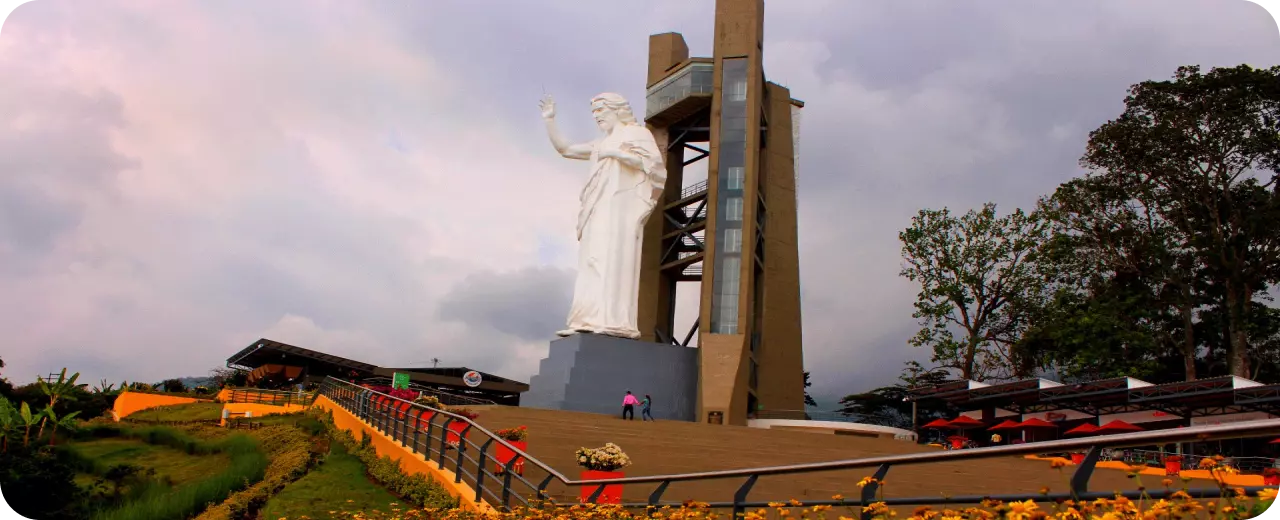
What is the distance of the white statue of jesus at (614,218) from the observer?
2328 centimetres

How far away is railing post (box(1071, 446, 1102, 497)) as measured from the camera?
3.12 m

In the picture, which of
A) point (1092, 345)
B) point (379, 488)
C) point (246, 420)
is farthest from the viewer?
point (1092, 345)

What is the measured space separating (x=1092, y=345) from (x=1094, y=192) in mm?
4022

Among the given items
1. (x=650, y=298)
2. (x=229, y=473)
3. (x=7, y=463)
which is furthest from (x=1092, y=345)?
(x=7, y=463)

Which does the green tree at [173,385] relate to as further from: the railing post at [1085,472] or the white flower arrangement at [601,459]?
the railing post at [1085,472]

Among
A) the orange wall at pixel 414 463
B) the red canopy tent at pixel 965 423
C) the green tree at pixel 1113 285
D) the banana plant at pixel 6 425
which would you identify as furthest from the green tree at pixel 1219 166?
the banana plant at pixel 6 425

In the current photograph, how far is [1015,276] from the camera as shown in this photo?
27016 millimetres

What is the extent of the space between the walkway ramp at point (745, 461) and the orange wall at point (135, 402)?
1003 centimetres

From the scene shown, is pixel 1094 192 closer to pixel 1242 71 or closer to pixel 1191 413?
pixel 1242 71

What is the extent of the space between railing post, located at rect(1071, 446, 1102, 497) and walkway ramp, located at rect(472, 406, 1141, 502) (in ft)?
1.85

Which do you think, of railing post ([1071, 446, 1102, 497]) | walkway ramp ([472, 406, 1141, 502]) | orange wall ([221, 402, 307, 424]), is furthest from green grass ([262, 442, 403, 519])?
orange wall ([221, 402, 307, 424])

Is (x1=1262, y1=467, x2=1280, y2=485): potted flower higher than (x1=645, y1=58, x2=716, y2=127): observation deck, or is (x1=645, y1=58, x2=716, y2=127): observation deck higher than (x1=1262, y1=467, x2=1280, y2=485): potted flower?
(x1=645, y1=58, x2=716, y2=127): observation deck

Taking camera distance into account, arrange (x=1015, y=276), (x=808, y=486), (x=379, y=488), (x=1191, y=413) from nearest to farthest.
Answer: (x=808, y=486), (x=379, y=488), (x=1191, y=413), (x=1015, y=276)

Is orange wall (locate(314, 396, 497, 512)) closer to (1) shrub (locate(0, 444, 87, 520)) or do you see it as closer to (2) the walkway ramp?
(2) the walkway ramp
